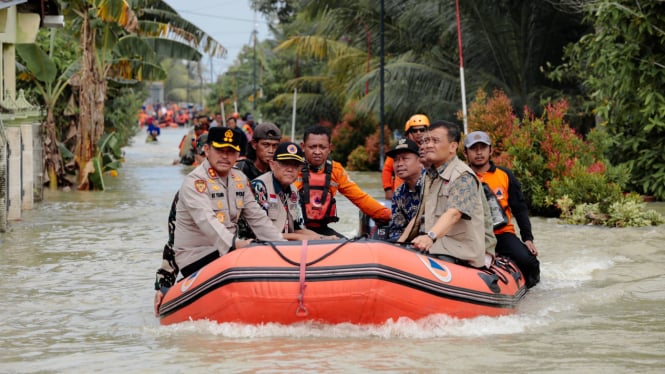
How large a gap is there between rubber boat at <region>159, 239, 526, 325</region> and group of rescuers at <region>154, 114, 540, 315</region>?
0.28 meters

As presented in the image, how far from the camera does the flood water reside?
7480 mm

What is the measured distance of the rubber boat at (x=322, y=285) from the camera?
25.5ft

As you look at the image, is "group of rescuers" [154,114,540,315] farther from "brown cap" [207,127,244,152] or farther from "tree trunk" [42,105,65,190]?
"tree trunk" [42,105,65,190]

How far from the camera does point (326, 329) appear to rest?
26.4 feet

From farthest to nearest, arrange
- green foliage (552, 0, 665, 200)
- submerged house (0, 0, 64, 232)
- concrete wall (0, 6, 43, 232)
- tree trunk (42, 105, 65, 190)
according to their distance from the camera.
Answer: tree trunk (42, 105, 65, 190) < green foliage (552, 0, 665, 200) < submerged house (0, 0, 64, 232) < concrete wall (0, 6, 43, 232)

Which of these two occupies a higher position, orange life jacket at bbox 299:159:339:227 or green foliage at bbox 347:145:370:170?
orange life jacket at bbox 299:159:339:227

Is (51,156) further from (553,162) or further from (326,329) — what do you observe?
(326,329)

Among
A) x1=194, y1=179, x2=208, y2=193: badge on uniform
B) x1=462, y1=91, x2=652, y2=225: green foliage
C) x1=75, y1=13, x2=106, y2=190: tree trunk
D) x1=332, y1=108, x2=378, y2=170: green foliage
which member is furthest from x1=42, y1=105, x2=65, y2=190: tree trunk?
x1=194, y1=179, x2=208, y2=193: badge on uniform

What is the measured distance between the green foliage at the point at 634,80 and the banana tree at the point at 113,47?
916cm

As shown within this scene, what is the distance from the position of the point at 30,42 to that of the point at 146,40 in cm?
623

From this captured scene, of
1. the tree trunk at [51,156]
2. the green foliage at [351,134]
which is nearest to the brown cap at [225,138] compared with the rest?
the tree trunk at [51,156]

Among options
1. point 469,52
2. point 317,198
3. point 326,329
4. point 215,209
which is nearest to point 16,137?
point 317,198

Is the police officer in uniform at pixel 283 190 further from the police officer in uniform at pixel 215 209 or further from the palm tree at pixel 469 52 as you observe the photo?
the palm tree at pixel 469 52

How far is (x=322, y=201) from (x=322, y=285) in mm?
2154
